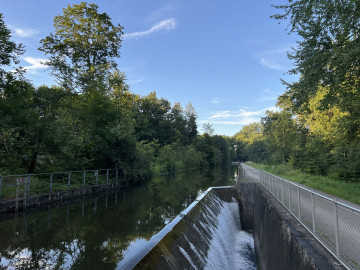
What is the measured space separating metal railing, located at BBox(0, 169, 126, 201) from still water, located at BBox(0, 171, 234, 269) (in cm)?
137

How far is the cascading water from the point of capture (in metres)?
5.04

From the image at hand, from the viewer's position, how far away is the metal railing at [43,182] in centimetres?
1267

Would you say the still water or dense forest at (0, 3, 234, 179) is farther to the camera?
dense forest at (0, 3, 234, 179)

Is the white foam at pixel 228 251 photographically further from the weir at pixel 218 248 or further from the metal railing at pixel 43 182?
the metal railing at pixel 43 182

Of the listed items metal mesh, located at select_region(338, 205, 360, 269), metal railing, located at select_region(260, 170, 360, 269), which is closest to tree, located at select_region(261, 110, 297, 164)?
metal railing, located at select_region(260, 170, 360, 269)

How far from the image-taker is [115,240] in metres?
9.07

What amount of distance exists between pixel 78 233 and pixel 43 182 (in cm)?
731

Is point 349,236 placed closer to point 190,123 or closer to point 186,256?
point 186,256

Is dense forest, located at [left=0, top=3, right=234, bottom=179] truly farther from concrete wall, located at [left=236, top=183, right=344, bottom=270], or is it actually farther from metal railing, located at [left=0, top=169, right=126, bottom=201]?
concrete wall, located at [left=236, top=183, right=344, bottom=270]

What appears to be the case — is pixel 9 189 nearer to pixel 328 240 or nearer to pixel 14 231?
pixel 14 231

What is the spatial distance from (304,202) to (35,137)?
15758 millimetres

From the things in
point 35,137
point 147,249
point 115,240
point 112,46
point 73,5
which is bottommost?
point 115,240

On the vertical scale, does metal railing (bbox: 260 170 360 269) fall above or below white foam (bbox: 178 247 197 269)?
above

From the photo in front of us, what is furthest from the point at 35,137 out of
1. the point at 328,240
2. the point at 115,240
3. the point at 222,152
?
the point at 222,152
